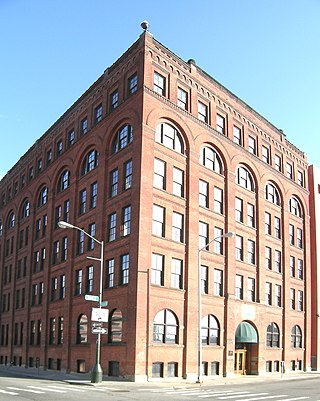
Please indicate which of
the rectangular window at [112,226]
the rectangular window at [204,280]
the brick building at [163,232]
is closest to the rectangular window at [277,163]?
the brick building at [163,232]

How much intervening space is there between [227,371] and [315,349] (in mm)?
18826

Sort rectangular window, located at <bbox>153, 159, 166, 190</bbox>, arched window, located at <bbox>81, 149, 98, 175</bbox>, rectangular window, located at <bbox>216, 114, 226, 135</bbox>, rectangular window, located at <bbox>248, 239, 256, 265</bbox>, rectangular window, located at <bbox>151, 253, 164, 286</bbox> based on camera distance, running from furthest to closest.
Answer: rectangular window, located at <bbox>248, 239, 256, 265</bbox> < rectangular window, located at <bbox>216, 114, 226, 135</bbox> < arched window, located at <bbox>81, 149, 98, 175</bbox> < rectangular window, located at <bbox>153, 159, 166, 190</bbox> < rectangular window, located at <bbox>151, 253, 164, 286</bbox>

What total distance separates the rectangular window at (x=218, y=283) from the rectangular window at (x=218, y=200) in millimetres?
5339

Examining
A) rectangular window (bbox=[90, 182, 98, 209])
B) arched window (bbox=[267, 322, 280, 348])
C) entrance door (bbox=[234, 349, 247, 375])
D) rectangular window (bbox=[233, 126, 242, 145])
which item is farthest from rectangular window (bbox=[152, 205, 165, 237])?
arched window (bbox=[267, 322, 280, 348])

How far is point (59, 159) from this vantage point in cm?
5097

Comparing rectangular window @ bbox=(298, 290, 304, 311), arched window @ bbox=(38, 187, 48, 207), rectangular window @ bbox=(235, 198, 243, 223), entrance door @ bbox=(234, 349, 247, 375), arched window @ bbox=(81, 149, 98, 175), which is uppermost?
arched window @ bbox=(81, 149, 98, 175)

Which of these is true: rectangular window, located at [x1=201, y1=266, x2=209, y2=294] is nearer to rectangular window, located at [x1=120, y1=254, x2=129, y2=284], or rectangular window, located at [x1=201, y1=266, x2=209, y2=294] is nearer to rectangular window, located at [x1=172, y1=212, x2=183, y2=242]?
rectangular window, located at [x1=172, y1=212, x2=183, y2=242]

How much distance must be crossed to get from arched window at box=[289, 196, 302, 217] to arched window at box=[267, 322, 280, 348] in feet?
44.8

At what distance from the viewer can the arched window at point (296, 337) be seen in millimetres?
51906

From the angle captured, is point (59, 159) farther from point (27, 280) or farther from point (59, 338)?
point (59, 338)

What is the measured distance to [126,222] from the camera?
37156mm

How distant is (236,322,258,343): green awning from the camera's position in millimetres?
42969

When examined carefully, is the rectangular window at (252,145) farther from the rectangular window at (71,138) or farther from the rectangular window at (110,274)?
the rectangular window at (110,274)

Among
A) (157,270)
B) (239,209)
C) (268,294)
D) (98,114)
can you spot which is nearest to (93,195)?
(98,114)
